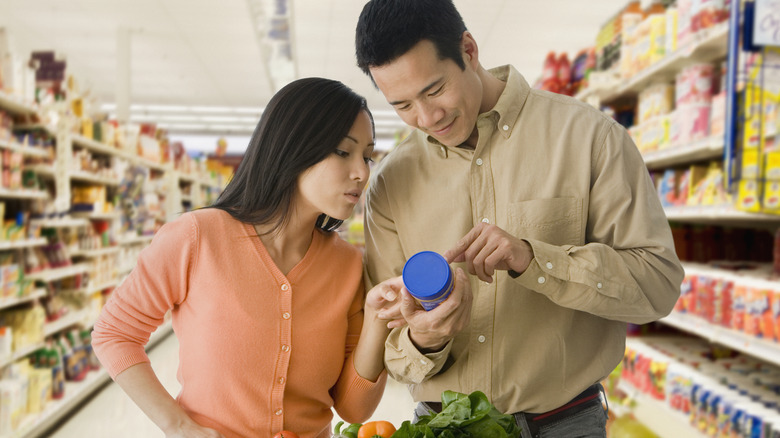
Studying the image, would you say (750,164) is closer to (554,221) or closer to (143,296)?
(554,221)

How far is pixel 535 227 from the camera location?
1438mm

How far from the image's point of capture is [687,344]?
3420 mm

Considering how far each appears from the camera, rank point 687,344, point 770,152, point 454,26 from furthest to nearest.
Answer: point 687,344, point 770,152, point 454,26

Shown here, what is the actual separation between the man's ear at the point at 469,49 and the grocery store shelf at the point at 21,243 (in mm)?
3349

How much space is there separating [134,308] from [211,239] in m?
0.23

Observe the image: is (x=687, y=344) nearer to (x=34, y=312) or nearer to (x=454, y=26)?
(x=454, y=26)

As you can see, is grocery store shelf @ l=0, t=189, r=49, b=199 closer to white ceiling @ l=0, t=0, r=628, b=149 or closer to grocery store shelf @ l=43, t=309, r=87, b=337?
grocery store shelf @ l=43, t=309, r=87, b=337

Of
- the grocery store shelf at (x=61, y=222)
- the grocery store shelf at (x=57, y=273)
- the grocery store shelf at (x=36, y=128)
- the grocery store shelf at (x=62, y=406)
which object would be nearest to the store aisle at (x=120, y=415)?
the grocery store shelf at (x=62, y=406)

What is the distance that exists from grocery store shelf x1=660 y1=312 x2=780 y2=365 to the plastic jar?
67.2 inches

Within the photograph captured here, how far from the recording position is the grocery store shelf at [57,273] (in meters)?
4.33

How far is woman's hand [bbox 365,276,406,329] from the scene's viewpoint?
4.31ft

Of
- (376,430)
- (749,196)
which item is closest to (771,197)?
(749,196)

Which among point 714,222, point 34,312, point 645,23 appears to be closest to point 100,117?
point 34,312

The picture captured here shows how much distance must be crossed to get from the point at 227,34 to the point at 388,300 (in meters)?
8.04
